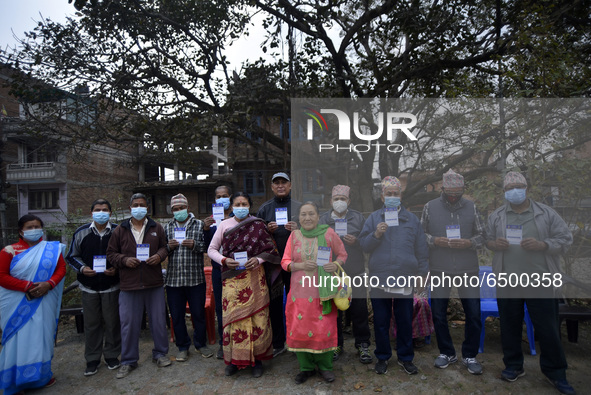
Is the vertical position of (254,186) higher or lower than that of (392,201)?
higher

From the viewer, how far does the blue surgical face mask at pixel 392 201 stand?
3.44 m

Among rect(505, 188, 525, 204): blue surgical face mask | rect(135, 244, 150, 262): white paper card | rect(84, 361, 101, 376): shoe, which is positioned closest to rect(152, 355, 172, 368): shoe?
rect(84, 361, 101, 376): shoe

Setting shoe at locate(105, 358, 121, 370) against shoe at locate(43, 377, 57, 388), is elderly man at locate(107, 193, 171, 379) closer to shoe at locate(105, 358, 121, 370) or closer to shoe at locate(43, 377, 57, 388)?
shoe at locate(105, 358, 121, 370)

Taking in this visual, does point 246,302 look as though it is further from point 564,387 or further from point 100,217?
point 564,387

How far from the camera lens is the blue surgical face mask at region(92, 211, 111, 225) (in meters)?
3.83

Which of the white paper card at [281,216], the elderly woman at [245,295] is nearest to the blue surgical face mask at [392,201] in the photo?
the white paper card at [281,216]

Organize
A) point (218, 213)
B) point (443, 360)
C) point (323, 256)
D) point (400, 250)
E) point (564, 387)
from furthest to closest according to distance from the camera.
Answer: point (218, 213), point (443, 360), point (400, 250), point (323, 256), point (564, 387)

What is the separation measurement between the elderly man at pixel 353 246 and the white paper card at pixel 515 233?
52.7 inches

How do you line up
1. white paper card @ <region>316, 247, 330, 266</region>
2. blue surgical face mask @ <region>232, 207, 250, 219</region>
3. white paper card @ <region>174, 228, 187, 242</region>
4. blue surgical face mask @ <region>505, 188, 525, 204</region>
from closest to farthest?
blue surgical face mask @ <region>505, 188, 525, 204</region> < white paper card @ <region>316, 247, 330, 266</region> < blue surgical face mask @ <region>232, 207, 250, 219</region> < white paper card @ <region>174, 228, 187, 242</region>

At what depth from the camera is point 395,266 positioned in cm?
340

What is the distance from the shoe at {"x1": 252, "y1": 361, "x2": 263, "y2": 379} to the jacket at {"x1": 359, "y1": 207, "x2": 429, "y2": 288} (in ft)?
4.76

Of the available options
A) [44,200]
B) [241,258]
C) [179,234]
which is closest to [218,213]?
[179,234]

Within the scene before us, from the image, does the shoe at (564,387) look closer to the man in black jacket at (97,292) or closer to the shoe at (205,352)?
the shoe at (205,352)

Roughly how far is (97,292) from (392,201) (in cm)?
320
